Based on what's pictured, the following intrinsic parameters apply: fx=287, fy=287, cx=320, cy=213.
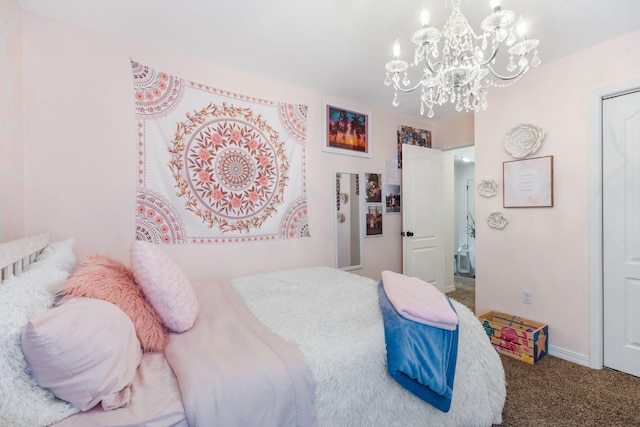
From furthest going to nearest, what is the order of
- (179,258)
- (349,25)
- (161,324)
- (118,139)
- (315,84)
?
(315,84) → (179,258) → (118,139) → (349,25) → (161,324)

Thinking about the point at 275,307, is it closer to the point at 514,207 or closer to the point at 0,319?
the point at 0,319

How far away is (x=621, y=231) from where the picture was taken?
2.09 meters

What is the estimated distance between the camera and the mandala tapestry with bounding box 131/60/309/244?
84.6 inches

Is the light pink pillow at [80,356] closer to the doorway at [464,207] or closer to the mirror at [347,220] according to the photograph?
the mirror at [347,220]

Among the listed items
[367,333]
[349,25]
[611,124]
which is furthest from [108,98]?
[611,124]

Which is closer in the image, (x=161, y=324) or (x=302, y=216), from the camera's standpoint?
(x=161, y=324)

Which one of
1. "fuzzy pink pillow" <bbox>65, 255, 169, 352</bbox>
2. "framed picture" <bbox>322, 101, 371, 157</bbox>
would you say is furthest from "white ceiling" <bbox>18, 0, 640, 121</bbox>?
"fuzzy pink pillow" <bbox>65, 255, 169, 352</bbox>

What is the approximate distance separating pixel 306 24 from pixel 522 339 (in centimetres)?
284

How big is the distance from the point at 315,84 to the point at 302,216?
1300 millimetres

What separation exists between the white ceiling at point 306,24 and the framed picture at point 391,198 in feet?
4.84

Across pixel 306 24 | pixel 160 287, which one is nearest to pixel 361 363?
pixel 160 287

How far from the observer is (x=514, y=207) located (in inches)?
104

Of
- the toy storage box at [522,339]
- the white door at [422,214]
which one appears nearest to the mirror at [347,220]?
the white door at [422,214]

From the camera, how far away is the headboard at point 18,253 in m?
1.15
